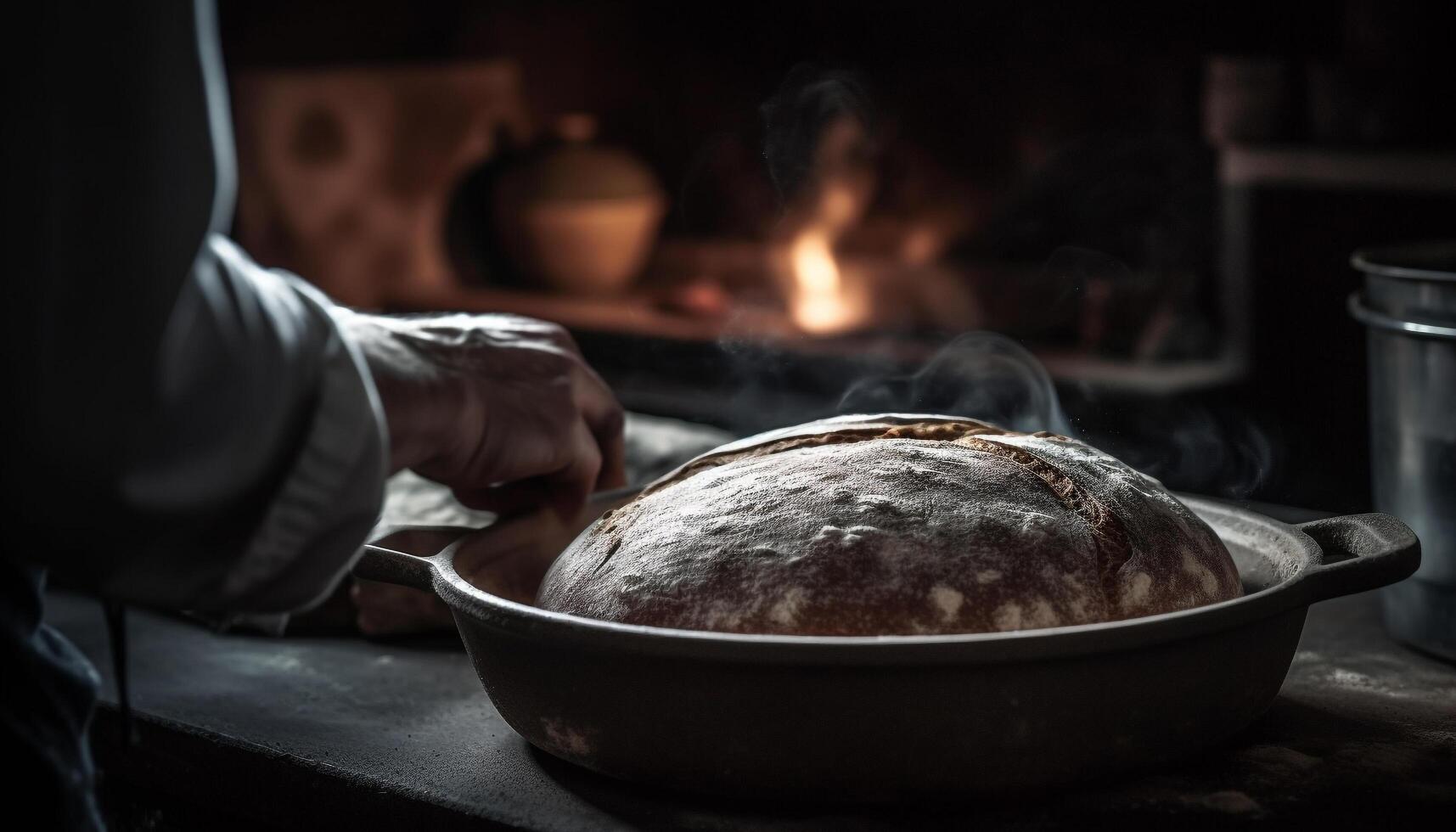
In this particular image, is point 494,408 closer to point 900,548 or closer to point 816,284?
point 900,548

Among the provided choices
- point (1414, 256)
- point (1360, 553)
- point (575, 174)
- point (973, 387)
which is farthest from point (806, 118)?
point (1360, 553)

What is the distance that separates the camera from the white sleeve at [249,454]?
0.64m

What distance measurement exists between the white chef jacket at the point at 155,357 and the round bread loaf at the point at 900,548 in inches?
9.3

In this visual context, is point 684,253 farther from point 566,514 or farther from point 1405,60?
point 566,514

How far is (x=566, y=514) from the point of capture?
111 cm

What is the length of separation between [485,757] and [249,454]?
0.38 m

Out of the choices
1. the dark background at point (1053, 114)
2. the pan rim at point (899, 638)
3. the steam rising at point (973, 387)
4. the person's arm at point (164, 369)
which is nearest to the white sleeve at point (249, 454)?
the person's arm at point (164, 369)

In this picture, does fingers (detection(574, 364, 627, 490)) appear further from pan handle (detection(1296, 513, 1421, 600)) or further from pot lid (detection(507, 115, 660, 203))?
pot lid (detection(507, 115, 660, 203))

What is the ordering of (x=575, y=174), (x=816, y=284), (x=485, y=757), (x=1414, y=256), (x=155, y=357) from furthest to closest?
(x=575, y=174)
(x=816, y=284)
(x=1414, y=256)
(x=485, y=757)
(x=155, y=357)

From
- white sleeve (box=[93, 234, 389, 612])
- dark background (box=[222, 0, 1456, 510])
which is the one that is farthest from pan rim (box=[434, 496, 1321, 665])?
dark background (box=[222, 0, 1456, 510])

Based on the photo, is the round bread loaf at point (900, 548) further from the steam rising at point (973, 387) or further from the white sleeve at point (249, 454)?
the steam rising at point (973, 387)

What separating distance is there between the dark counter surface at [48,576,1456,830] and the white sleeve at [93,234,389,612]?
0.81 ft

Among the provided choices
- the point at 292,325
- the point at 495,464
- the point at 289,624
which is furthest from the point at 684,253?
the point at 292,325

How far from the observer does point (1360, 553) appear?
99 centimetres
